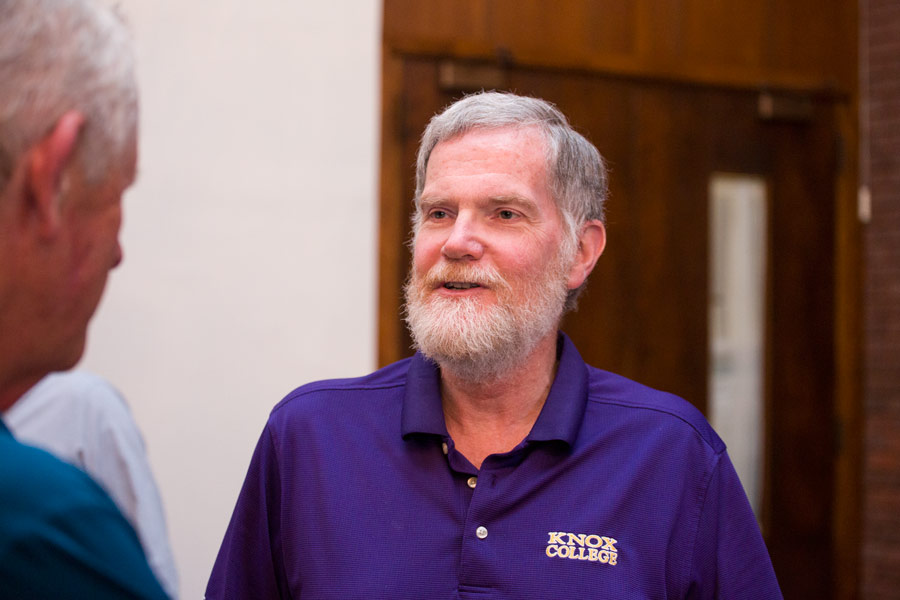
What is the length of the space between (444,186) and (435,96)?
5.82 ft

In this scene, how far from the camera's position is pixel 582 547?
4.81 ft

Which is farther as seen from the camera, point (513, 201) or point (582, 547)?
point (513, 201)

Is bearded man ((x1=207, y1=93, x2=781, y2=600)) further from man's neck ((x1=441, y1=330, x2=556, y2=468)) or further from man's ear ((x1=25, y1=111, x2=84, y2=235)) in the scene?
man's ear ((x1=25, y1=111, x2=84, y2=235))

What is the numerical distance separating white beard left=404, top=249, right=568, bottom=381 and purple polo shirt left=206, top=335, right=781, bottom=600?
0.08 metres

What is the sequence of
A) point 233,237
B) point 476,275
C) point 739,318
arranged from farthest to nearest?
point 739,318 < point 233,237 < point 476,275

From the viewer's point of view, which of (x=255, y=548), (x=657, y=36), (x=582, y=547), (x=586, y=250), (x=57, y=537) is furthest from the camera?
(x=657, y=36)

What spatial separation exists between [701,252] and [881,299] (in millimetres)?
848

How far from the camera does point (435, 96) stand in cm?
342

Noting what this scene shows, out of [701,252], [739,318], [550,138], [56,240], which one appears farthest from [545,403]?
[739,318]

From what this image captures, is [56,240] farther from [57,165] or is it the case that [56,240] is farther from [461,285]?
[461,285]

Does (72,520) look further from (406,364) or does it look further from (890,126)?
(890,126)

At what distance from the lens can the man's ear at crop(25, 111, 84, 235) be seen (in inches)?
29.4

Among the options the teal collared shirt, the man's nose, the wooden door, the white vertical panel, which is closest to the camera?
the teal collared shirt

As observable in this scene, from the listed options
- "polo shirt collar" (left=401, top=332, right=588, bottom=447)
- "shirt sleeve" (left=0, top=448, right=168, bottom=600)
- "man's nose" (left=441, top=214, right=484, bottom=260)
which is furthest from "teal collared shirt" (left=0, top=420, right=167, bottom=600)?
"man's nose" (left=441, top=214, right=484, bottom=260)
